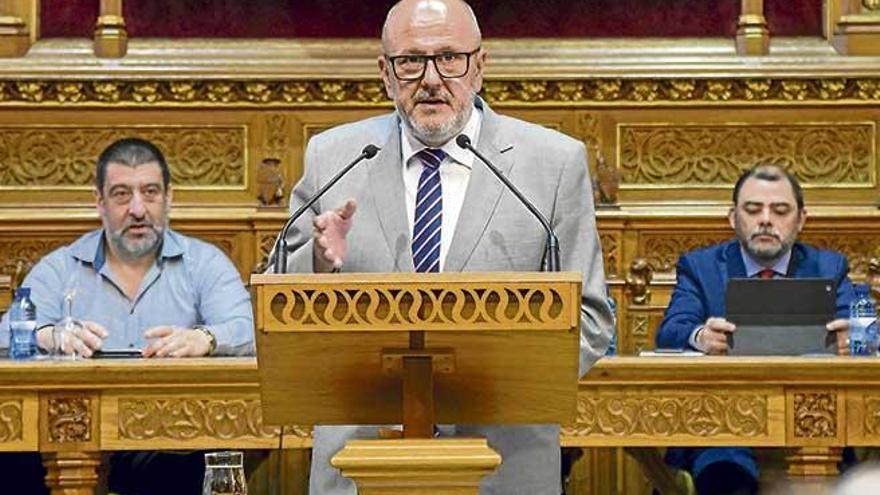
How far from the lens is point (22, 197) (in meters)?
7.40

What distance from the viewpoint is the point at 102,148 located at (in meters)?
7.46

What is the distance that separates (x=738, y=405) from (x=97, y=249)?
2.32m

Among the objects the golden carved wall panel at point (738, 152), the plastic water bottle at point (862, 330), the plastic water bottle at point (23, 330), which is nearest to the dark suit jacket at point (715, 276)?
the plastic water bottle at point (862, 330)

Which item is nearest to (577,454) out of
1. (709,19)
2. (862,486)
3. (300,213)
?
(709,19)

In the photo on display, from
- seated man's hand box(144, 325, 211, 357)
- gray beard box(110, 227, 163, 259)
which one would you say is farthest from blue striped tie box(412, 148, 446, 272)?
gray beard box(110, 227, 163, 259)

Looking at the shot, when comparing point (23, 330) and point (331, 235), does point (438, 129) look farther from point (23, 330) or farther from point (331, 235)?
point (23, 330)

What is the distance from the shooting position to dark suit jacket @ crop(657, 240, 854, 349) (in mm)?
6395

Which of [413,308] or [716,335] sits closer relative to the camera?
[413,308]

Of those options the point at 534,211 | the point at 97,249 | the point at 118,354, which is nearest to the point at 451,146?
the point at 534,211

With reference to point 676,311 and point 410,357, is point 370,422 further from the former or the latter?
point 676,311

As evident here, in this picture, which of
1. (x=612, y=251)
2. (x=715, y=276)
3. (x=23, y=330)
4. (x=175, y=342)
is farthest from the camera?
(x=612, y=251)

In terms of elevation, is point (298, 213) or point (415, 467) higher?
point (298, 213)

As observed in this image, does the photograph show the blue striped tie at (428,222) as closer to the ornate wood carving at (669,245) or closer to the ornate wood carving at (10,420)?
the ornate wood carving at (10,420)

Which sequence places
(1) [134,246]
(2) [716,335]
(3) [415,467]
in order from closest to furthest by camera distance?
(3) [415,467]
(2) [716,335]
(1) [134,246]
